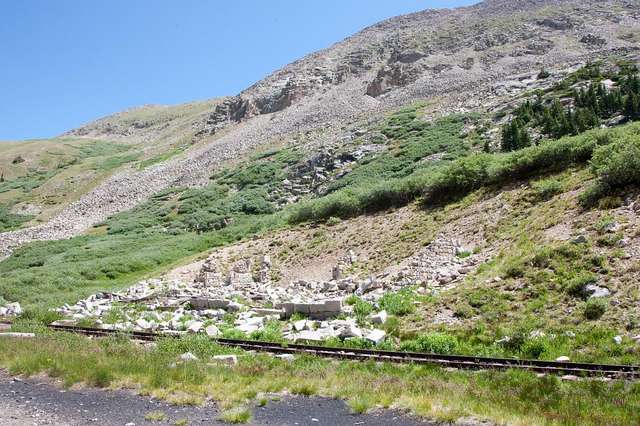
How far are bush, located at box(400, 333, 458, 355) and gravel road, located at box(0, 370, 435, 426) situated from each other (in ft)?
11.1

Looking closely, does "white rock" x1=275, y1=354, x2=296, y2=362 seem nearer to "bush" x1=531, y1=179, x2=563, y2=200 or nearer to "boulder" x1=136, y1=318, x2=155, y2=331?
"boulder" x1=136, y1=318, x2=155, y2=331

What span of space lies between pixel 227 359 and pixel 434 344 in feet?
14.2

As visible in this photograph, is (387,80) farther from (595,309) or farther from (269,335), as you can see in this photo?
(595,309)

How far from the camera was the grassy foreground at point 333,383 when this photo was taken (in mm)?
7363

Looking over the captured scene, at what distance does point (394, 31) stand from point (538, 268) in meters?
87.6

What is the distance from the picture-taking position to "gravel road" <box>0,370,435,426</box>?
780 cm

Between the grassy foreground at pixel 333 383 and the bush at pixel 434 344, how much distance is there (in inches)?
60.1

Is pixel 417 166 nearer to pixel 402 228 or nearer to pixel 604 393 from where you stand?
pixel 402 228

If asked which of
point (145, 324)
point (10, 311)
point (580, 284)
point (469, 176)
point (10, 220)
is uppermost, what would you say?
point (10, 220)

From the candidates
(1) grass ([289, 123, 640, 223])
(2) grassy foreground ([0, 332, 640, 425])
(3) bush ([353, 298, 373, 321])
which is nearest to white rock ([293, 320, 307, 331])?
(3) bush ([353, 298, 373, 321])

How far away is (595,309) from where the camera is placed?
434 inches

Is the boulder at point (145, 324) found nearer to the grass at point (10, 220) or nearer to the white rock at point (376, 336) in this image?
the white rock at point (376, 336)

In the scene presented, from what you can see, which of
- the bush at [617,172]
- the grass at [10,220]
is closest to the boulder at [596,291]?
the bush at [617,172]

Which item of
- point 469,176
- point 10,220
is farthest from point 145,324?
point 10,220
